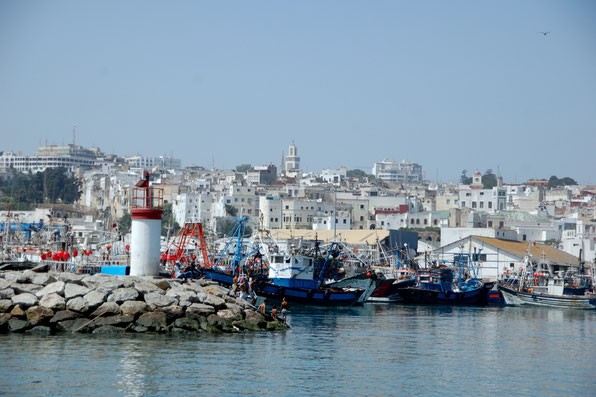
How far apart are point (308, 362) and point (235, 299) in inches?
223

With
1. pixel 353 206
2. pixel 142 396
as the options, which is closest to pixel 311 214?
pixel 353 206

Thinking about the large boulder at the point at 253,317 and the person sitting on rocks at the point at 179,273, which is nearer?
the large boulder at the point at 253,317

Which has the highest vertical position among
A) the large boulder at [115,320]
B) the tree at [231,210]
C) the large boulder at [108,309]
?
the tree at [231,210]

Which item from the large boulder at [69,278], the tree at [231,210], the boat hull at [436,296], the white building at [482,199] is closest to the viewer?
the large boulder at [69,278]

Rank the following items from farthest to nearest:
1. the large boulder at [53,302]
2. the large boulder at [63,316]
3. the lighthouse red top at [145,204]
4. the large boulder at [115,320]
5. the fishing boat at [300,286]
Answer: the fishing boat at [300,286], the lighthouse red top at [145,204], the large boulder at [53,302], the large boulder at [115,320], the large boulder at [63,316]

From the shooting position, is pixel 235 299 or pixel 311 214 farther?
pixel 311 214

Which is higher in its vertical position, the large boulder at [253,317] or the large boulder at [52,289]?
the large boulder at [52,289]

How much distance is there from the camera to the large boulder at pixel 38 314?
25.8 m

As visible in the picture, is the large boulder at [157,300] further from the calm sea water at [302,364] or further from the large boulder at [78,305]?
the large boulder at [78,305]

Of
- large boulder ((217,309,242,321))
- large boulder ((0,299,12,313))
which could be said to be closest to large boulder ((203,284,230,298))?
large boulder ((217,309,242,321))

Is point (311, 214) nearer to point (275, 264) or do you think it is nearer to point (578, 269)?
point (578, 269)

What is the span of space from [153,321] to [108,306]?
4.34 feet

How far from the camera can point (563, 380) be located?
908 inches

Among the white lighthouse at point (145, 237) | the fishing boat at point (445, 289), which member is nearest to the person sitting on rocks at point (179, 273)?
the white lighthouse at point (145, 237)
